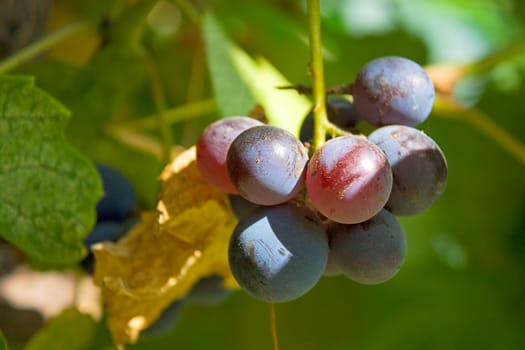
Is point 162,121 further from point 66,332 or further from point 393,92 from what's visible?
point 393,92

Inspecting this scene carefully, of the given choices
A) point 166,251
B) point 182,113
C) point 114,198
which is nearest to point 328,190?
point 166,251

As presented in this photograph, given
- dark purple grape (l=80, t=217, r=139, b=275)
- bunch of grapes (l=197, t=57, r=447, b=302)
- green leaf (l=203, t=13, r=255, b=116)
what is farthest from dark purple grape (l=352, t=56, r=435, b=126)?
dark purple grape (l=80, t=217, r=139, b=275)

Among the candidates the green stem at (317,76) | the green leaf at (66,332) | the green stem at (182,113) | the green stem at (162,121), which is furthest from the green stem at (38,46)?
the green stem at (317,76)

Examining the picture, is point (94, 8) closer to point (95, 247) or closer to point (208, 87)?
point (208, 87)

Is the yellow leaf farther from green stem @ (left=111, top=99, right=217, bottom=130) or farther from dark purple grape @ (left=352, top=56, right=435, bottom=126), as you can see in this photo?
green stem @ (left=111, top=99, right=217, bottom=130)

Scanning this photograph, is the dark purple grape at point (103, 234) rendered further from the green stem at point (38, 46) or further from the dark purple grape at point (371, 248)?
the dark purple grape at point (371, 248)

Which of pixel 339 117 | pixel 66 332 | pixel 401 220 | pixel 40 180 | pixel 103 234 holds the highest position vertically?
pixel 339 117

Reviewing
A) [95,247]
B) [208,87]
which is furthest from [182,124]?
[95,247]
